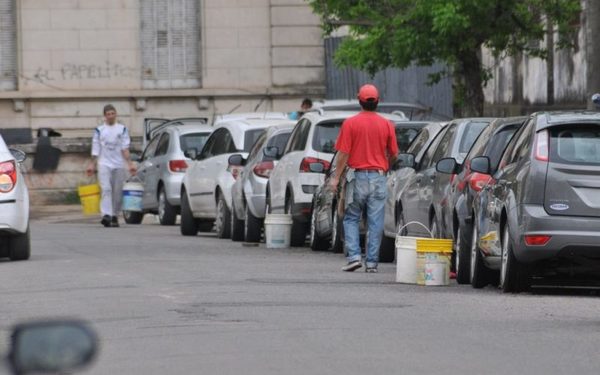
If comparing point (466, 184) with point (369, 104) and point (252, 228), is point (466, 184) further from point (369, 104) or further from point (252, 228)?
point (252, 228)

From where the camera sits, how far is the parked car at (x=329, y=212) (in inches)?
680

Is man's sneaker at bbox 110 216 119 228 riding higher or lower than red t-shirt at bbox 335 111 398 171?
lower

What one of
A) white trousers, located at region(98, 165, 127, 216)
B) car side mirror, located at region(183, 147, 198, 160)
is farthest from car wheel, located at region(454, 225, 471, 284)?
white trousers, located at region(98, 165, 127, 216)

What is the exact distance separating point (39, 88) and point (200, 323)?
28.9 meters

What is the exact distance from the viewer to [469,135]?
15.0 m

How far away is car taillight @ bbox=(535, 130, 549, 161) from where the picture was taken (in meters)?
11.3

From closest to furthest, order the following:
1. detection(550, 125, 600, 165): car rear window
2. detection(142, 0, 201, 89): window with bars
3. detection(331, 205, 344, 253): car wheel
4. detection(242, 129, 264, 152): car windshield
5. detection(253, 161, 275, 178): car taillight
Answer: detection(550, 125, 600, 165): car rear window
detection(331, 205, 344, 253): car wheel
detection(253, 161, 275, 178): car taillight
detection(242, 129, 264, 152): car windshield
detection(142, 0, 201, 89): window with bars

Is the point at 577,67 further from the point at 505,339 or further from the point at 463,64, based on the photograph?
the point at 505,339

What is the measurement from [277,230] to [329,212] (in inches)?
49.1

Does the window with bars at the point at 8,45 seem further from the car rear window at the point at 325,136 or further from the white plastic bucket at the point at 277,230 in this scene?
the car rear window at the point at 325,136

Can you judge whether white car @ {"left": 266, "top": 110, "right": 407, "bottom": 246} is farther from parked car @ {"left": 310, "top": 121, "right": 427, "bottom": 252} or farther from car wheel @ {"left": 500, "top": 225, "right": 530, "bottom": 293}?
car wheel @ {"left": 500, "top": 225, "right": 530, "bottom": 293}

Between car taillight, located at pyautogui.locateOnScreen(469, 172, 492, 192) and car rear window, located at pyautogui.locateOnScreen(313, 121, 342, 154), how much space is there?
5001 mm

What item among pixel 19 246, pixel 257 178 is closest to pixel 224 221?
pixel 257 178

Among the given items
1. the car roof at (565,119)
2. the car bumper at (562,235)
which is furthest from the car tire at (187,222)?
the car bumper at (562,235)
